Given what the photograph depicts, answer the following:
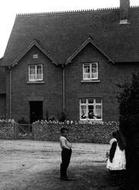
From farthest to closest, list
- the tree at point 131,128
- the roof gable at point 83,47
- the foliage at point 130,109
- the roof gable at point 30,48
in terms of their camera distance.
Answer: the roof gable at point 30,48, the roof gable at point 83,47, the foliage at point 130,109, the tree at point 131,128

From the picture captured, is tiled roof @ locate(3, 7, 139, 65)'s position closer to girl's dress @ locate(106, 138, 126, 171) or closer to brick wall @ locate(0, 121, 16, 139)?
brick wall @ locate(0, 121, 16, 139)

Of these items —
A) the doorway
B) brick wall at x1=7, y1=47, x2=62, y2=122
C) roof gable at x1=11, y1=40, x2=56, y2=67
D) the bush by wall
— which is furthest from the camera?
the doorway

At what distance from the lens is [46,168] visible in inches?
653

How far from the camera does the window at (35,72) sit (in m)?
37.2

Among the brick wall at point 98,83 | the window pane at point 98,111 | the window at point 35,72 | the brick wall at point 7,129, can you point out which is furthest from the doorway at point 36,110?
the brick wall at point 7,129

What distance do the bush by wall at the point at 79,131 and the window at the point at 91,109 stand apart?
20.7 feet

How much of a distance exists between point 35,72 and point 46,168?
69.7 ft

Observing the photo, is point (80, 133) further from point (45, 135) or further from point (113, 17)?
point (113, 17)

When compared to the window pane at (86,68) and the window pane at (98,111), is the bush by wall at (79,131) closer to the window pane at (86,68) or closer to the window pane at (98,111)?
the window pane at (98,111)

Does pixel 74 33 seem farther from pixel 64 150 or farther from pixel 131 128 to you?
pixel 131 128

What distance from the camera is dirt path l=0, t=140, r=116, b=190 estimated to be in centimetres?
1340

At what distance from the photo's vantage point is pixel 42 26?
40.6 metres

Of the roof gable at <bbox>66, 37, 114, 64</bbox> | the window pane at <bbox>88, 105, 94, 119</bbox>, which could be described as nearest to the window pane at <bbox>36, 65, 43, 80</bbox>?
the roof gable at <bbox>66, 37, 114, 64</bbox>

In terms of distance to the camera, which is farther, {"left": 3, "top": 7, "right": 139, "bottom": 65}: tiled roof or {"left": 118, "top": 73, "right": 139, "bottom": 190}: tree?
{"left": 3, "top": 7, "right": 139, "bottom": 65}: tiled roof
